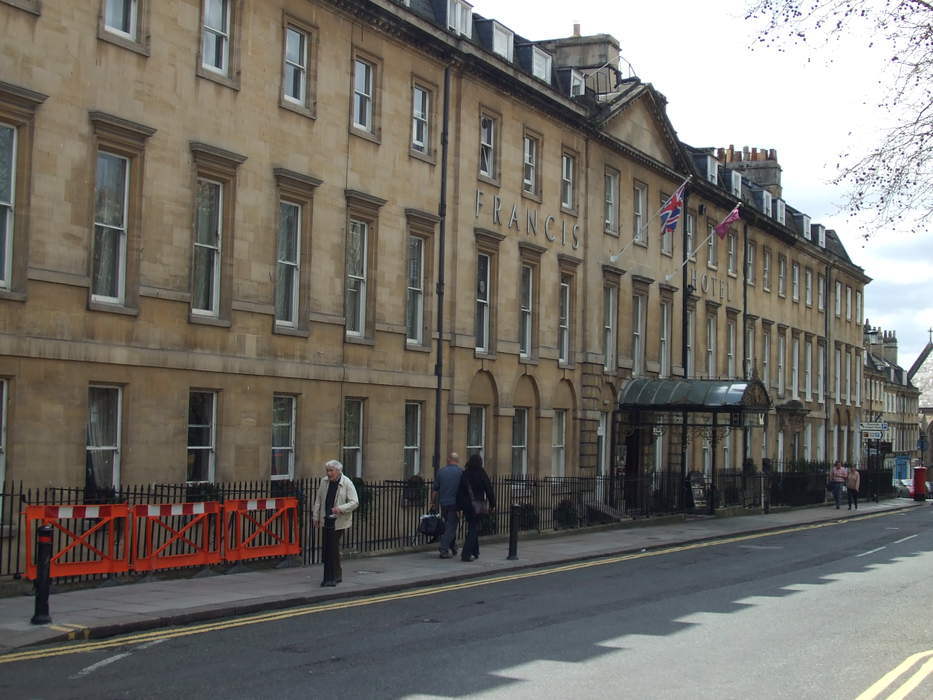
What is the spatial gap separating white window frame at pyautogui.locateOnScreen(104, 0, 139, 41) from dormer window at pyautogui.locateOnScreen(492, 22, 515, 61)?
1247 cm

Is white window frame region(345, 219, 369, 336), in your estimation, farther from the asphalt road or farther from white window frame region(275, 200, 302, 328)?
the asphalt road

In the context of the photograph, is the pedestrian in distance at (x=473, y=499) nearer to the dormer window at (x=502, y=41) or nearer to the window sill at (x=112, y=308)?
the window sill at (x=112, y=308)

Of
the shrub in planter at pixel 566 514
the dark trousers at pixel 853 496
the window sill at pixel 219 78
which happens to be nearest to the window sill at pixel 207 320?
the window sill at pixel 219 78

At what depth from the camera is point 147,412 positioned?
62.4 ft

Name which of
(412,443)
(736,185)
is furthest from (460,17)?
(736,185)

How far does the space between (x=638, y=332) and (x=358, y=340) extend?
15.9 metres

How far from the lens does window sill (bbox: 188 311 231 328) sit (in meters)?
20.0

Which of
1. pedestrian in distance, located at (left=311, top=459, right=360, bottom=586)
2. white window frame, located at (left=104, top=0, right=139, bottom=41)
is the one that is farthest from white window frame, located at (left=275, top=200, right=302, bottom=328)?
pedestrian in distance, located at (left=311, top=459, right=360, bottom=586)

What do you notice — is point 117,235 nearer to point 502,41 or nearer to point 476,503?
point 476,503

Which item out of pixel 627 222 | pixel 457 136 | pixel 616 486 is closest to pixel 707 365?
pixel 627 222

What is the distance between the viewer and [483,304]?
29.6 metres

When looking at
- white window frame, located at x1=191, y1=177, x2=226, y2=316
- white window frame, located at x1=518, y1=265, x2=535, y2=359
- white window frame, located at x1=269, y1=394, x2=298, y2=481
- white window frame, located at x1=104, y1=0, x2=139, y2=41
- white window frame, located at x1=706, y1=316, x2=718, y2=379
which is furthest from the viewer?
white window frame, located at x1=706, y1=316, x2=718, y2=379

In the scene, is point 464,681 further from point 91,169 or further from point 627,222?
point 627,222

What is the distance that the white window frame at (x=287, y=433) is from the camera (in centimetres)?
2227
